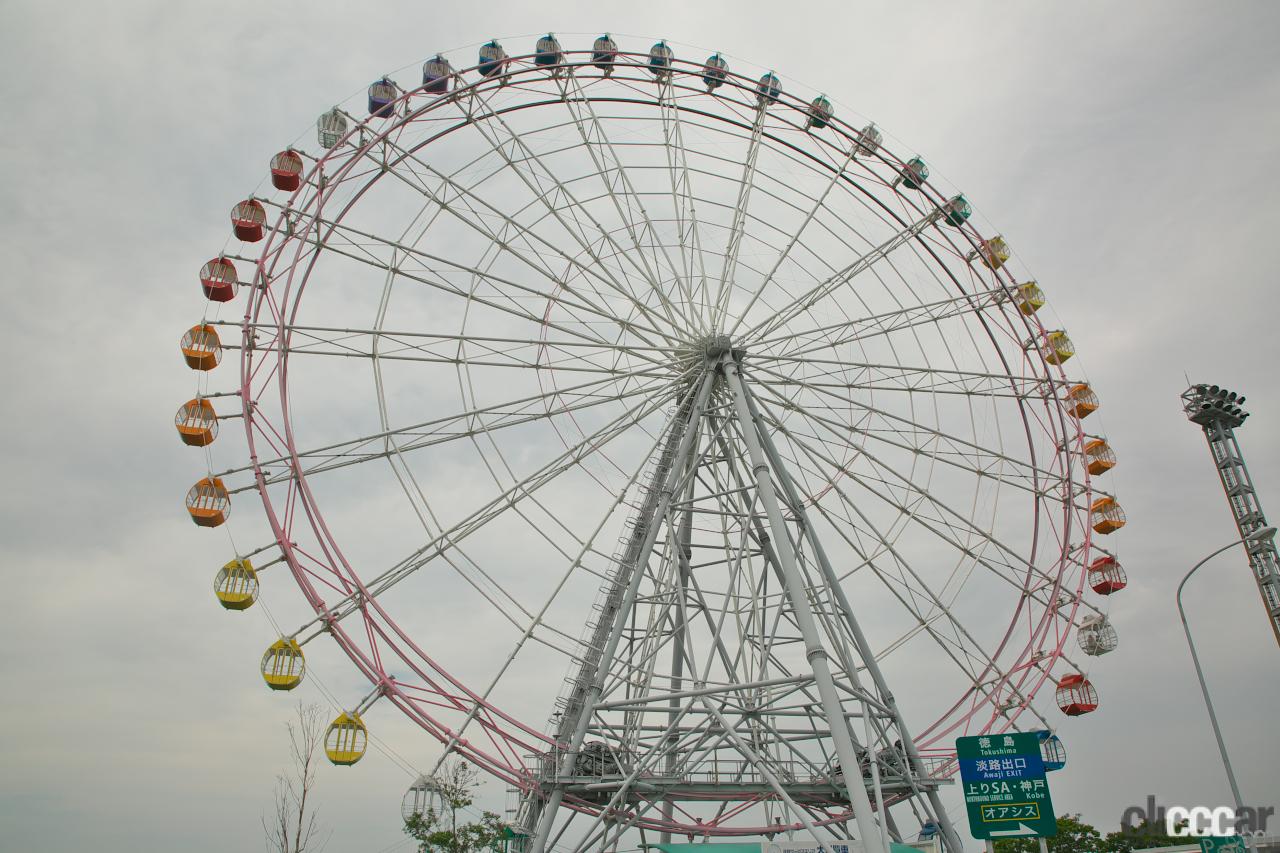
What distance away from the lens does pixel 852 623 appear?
71.6 feet

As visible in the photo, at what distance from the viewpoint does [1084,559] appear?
25.1m

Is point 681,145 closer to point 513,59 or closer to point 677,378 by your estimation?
point 513,59

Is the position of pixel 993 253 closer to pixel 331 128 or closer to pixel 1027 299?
pixel 1027 299

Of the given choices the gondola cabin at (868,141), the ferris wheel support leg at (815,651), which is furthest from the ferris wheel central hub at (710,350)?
the gondola cabin at (868,141)

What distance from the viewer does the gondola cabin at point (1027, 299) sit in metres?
27.7

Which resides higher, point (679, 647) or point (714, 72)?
point (714, 72)

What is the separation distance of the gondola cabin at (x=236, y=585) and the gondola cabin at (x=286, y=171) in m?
10.2

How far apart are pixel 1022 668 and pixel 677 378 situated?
1238 cm

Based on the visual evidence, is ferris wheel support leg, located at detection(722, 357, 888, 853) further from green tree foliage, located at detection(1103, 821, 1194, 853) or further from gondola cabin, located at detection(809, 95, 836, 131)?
green tree foliage, located at detection(1103, 821, 1194, 853)

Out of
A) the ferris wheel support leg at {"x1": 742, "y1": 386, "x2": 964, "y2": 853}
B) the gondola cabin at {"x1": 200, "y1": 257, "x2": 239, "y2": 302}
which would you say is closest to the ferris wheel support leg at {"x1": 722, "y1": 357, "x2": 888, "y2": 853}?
the ferris wheel support leg at {"x1": 742, "y1": 386, "x2": 964, "y2": 853}

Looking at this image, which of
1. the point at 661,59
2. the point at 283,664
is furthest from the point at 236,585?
the point at 661,59

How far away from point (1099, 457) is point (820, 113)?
13.6 m

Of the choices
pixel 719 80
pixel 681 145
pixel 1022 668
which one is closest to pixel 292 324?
pixel 681 145

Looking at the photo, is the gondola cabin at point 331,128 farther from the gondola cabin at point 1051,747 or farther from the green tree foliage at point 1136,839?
the green tree foliage at point 1136,839
